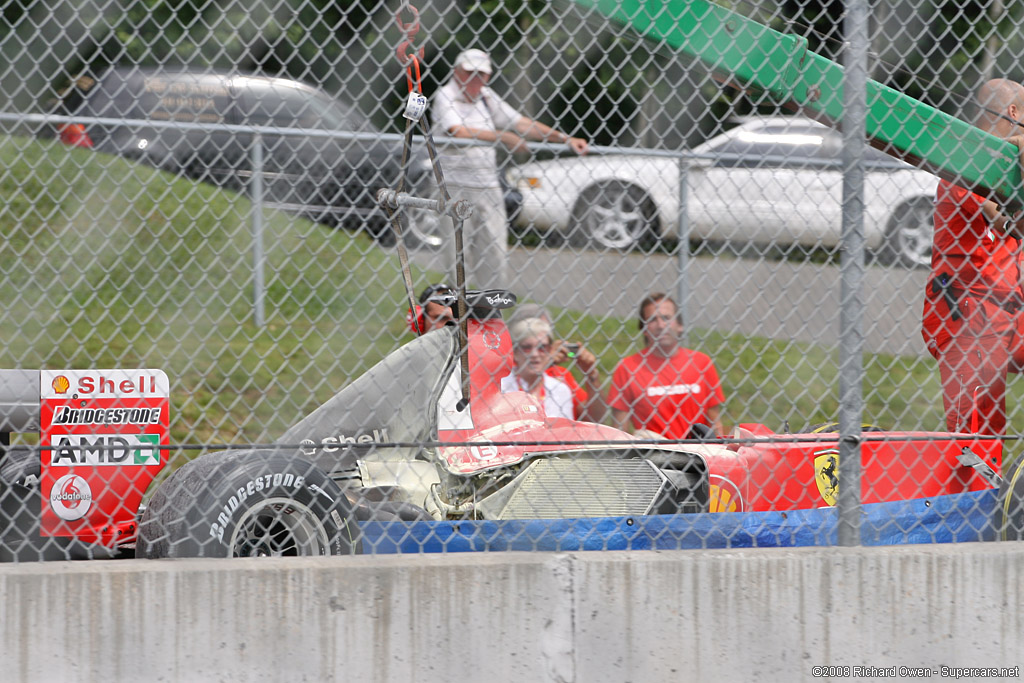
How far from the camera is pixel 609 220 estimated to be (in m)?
5.23

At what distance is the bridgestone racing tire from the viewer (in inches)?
116

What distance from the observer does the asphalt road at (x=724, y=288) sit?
512cm

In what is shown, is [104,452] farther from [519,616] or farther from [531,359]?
[531,359]

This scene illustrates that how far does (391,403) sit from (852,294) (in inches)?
64.8

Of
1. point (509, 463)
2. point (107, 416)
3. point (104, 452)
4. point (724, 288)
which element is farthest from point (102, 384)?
point (724, 288)

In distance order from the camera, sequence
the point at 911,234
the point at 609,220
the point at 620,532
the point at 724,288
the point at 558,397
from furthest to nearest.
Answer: the point at 724,288 < the point at 911,234 < the point at 609,220 < the point at 558,397 < the point at 620,532

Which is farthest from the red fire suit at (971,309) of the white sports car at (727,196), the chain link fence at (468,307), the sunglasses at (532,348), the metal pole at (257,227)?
the metal pole at (257,227)

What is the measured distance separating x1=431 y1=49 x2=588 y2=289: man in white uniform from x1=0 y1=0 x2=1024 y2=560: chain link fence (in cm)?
3

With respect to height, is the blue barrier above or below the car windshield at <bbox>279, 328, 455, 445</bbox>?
below

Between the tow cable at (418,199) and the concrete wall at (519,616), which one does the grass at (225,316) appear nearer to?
the tow cable at (418,199)

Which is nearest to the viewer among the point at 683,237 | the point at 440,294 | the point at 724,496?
the point at 724,496

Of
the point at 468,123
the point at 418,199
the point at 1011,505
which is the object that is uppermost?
the point at 468,123

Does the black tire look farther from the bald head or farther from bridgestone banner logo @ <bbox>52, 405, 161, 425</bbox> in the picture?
bridgestone banner logo @ <bbox>52, 405, 161, 425</bbox>

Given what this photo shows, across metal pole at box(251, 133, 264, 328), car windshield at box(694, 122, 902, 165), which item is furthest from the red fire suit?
metal pole at box(251, 133, 264, 328)
